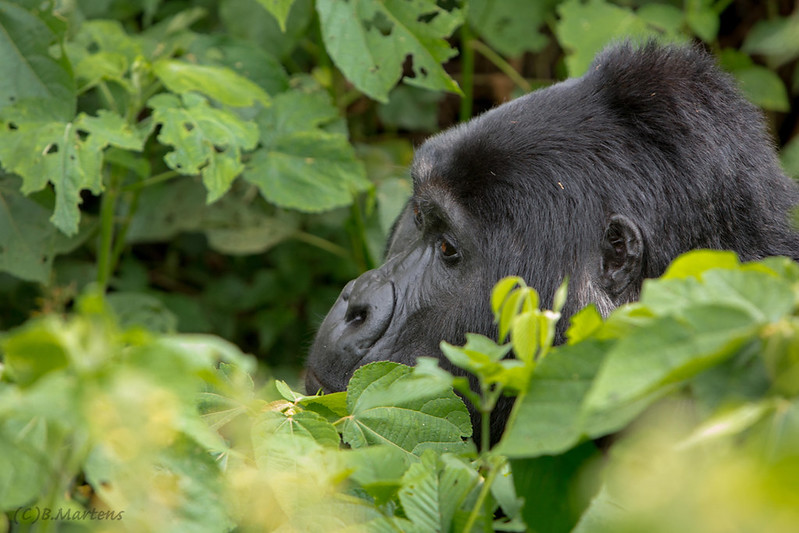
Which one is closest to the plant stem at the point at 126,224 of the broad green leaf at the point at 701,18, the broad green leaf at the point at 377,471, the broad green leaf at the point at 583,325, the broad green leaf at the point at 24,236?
the broad green leaf at the point at 24,236

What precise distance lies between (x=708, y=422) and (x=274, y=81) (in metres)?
2.27

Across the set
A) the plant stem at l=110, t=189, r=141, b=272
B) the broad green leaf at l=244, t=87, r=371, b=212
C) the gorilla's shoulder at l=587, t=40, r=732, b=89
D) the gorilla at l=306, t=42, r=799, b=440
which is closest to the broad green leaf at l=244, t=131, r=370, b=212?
the broad green leaf at l=244, t=87, r=371, b=212

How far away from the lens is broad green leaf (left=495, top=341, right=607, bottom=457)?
0.75m

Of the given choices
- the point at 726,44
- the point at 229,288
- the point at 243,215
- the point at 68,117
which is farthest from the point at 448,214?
the point at 726,44

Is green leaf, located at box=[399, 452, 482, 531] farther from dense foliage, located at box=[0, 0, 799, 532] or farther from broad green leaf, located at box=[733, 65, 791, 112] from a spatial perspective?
broad green leaf, located at box=[733, 65, 791, 112]

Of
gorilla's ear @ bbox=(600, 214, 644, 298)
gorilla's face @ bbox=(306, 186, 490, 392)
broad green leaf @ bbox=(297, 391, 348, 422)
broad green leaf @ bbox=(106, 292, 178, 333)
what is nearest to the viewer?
broad green leaf @ bbox=(297, 391, 348, 422)

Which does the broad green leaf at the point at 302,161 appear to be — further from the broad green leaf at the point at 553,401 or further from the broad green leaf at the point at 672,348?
the broad green leaf at the point at 672,348

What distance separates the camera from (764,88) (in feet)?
10.5

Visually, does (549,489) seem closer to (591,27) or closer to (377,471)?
(377,471)

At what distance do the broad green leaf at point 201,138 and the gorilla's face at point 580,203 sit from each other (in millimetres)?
589

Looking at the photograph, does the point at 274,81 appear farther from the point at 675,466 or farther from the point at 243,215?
the point at 675,466

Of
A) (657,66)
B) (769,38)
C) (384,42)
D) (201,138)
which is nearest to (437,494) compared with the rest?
(657,66)

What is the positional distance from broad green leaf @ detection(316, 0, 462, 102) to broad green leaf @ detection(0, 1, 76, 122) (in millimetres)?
693

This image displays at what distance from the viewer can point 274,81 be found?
2721 mm
